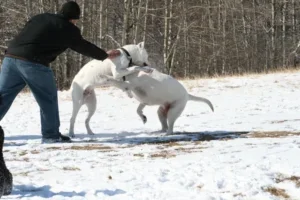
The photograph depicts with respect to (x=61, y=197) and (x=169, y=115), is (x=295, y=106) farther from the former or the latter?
(x=61, y=197)

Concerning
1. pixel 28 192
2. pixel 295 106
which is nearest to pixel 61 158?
pixel 28 192

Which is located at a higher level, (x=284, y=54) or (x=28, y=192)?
(x=284, y=54)

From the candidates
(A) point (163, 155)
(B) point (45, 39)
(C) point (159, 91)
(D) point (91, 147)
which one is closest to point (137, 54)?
(C) point (159, 91)

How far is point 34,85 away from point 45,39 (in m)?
0.57

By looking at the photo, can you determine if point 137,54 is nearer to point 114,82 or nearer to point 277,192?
point 114,82

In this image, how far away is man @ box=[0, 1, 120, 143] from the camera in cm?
564

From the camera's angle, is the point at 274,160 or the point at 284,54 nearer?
the point at 274,160

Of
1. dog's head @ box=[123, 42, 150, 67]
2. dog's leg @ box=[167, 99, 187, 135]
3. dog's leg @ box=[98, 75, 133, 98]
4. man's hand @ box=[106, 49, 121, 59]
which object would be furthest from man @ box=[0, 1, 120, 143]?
dog's leg @ box=[167, 99, 187, 135]

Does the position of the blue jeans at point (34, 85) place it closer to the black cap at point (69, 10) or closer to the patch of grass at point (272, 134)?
the black cap at point (69, 10)

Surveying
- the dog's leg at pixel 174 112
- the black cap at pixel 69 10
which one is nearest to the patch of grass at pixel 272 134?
the dog's leg at pixel 174 112

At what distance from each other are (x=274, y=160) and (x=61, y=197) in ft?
5.65

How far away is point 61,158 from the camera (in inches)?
182

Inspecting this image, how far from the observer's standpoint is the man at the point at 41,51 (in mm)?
5641

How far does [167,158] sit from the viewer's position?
14.4 feet
